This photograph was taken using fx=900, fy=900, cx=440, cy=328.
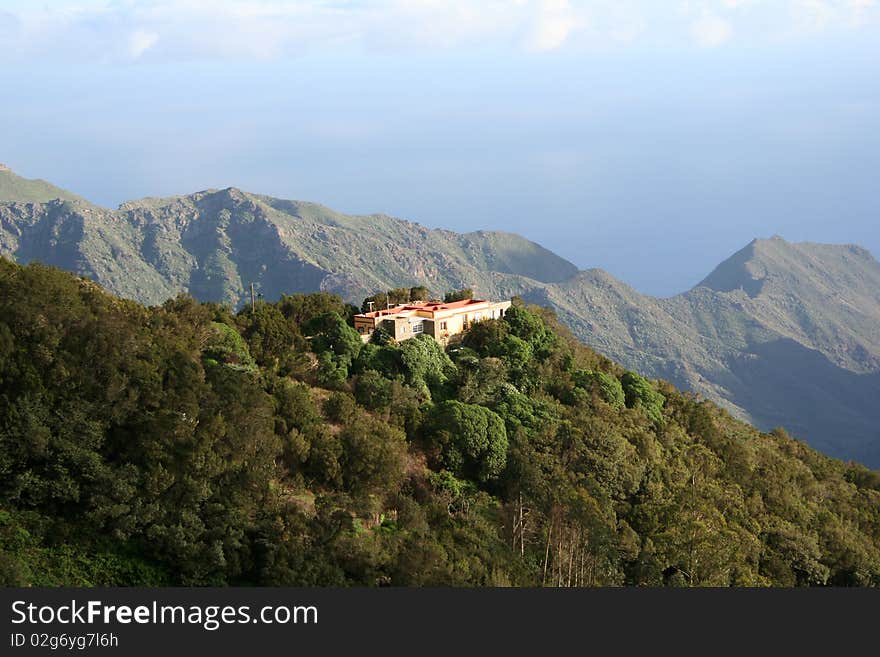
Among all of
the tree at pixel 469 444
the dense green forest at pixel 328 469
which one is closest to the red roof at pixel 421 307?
the dense green forest at pixel 328 469

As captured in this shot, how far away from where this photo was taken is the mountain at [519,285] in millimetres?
105250

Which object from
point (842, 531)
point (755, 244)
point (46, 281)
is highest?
point (755, 244)

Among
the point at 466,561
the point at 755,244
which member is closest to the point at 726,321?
the point at 755,244

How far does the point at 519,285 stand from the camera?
121938 millimetres

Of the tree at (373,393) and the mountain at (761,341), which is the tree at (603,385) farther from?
the mountain at (761,341)

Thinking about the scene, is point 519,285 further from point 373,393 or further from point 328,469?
point 328,469

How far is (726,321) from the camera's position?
12588cm

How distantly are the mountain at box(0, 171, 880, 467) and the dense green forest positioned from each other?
68.3m

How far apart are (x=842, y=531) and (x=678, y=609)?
937 inches

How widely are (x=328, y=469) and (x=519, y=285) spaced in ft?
331

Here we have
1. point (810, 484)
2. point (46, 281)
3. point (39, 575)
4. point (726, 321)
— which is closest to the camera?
point (39, 575)

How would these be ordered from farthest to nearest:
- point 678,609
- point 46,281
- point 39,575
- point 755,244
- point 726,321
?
1. point 755,244
2. point 726,321
3. point 46,281
4. point 39,575
5. point 678,609

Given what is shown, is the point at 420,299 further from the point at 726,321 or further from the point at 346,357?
the point at 726,321

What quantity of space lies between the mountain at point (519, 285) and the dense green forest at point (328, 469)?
2690 inches
